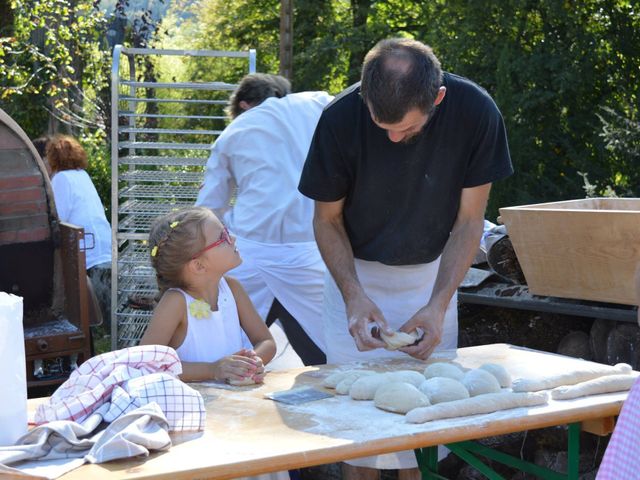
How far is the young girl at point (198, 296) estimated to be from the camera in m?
3.04

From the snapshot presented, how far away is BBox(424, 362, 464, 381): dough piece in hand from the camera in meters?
2.68

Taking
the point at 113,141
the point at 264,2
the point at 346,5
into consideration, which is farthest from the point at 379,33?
the point at 113,141

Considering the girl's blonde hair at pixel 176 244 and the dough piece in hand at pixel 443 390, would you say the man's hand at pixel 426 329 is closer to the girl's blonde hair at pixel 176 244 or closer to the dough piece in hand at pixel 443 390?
the dough piece in hand at pixel 443 390

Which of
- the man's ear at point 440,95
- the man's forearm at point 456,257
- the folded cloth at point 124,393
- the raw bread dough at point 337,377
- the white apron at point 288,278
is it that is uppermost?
the man's ear at point 440,95

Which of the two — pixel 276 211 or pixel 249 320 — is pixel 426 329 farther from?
pixel 276 211

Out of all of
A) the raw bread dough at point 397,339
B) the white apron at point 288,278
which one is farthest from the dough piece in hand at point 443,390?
the white apron at point 288,278

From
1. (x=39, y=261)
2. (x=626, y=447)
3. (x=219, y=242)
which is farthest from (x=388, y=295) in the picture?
(x=39, y=261)

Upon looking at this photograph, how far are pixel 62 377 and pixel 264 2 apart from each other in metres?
18.2

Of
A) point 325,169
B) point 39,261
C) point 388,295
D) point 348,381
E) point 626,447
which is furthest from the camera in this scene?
point 39,261

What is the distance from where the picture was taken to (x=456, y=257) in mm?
3268

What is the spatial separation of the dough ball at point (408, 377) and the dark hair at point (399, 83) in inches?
29.9

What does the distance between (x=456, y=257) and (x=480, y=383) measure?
769mm

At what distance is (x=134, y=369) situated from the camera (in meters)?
2.38

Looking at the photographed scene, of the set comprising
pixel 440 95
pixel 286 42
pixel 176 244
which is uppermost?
pixel 286 42
